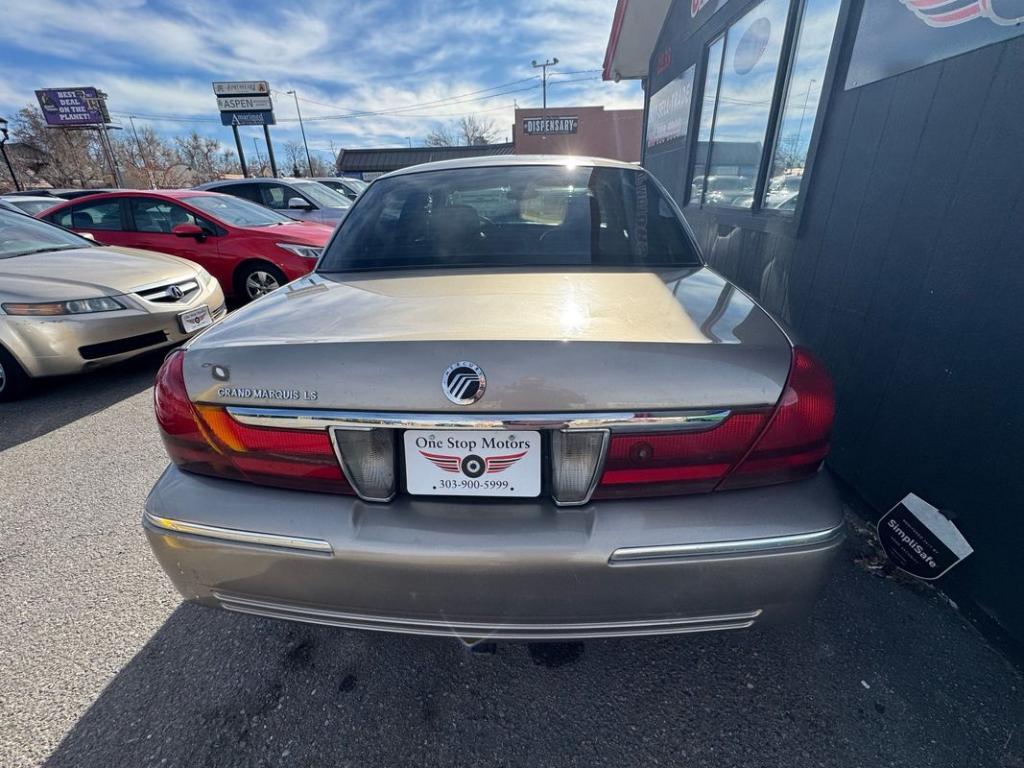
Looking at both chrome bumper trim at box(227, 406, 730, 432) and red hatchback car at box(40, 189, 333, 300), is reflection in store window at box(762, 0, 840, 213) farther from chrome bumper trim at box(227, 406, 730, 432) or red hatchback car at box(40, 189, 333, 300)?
red hatchback car at box(40, 189, 333, 300)

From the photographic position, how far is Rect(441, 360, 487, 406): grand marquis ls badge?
3.67 feet

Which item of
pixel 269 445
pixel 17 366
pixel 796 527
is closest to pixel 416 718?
pixel 269 445

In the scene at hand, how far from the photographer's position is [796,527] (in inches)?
46.5

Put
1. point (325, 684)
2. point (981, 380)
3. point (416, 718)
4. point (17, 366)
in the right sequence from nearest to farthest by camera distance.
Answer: point (416, 718) < point (325, 684) < point (981, 380) < point (17, 366)

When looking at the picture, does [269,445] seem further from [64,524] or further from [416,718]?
[64,524]

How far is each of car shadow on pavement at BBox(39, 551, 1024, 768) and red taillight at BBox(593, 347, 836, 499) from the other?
52 cm

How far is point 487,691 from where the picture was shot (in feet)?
5.19

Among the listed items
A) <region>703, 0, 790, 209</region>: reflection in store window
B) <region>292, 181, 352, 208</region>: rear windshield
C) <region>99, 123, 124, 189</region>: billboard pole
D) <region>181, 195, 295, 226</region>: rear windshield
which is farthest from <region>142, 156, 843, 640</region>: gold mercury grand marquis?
<region>99, 123, 124, 189</region>: billboard pole

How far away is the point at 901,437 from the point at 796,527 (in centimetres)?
146

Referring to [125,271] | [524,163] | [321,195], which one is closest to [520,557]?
[524,163]

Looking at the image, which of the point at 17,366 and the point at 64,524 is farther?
the point at 17,366

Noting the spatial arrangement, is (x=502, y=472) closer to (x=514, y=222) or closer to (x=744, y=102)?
(x=514, y=222)

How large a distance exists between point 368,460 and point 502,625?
534mm

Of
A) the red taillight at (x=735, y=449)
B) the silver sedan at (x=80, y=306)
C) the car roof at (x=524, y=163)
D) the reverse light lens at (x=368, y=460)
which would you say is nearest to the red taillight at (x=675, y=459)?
the red taillight at (x=735, y=449)
